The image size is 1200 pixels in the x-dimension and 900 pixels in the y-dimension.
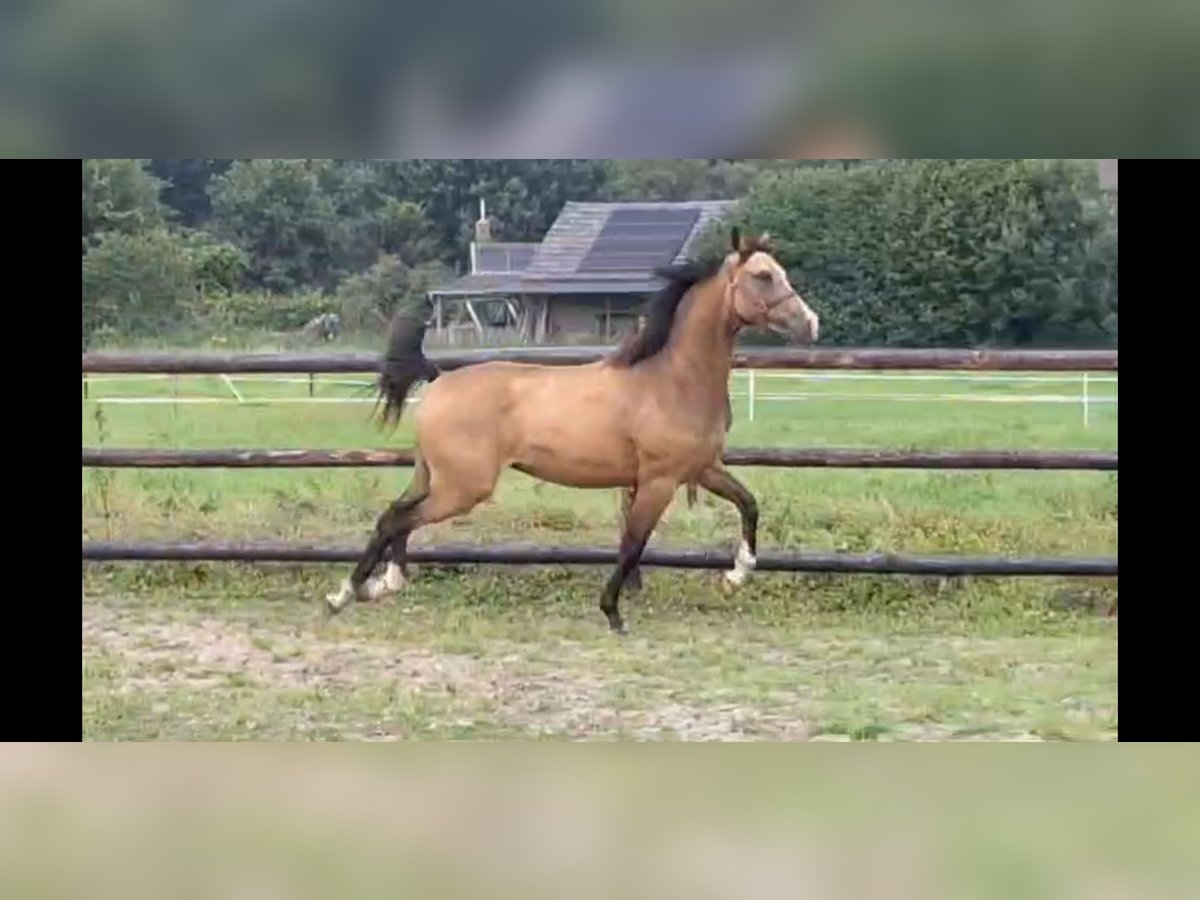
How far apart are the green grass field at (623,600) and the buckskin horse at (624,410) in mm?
173

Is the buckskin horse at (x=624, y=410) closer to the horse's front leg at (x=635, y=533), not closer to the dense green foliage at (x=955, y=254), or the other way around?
the horse's front leg at (x=635, y=533)

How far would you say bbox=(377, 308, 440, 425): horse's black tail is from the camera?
11.3 feet

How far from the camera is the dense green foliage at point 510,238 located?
3.23 metres

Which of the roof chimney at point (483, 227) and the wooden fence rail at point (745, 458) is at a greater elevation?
the roof chimney at point (483, 227)

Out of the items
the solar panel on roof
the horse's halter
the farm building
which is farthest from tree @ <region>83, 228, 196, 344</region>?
the horse's halter

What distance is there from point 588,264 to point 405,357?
19.8 inches

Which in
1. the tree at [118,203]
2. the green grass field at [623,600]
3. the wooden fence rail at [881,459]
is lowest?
the green grass field at [623,600]

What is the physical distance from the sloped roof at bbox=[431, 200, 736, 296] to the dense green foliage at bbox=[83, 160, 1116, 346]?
0.04 meters

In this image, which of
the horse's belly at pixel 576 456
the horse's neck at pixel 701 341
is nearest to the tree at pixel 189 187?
the horse's belly at pixel 576 456
